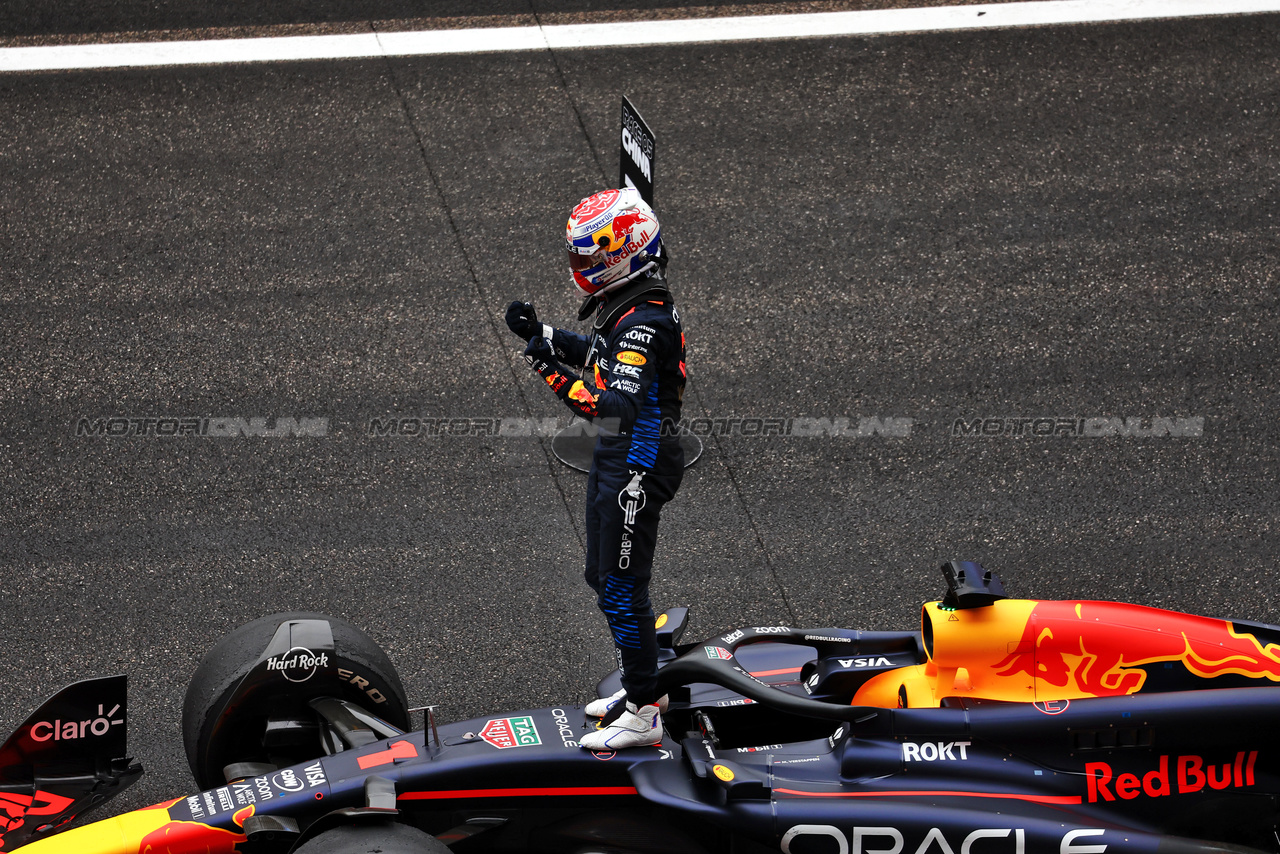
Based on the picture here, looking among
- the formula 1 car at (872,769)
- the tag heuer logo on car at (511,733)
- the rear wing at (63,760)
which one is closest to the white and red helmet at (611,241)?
the formula 1 car at (872,769)

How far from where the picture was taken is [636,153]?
228 inches

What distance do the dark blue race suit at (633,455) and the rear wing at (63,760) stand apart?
5.46 feet

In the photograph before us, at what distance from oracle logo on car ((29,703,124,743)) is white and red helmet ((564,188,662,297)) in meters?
2.13

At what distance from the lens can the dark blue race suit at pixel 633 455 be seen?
3.97 m

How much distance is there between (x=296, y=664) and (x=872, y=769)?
2008 mm

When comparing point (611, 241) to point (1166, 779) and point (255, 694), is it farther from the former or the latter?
point (1166, 779)

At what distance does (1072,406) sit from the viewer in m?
6.69

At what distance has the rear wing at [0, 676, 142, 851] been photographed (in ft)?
13.3

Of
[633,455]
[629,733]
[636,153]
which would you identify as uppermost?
[636,153]

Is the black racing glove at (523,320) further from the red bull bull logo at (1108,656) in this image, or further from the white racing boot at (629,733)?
the red bull bull logo at (1108,656)

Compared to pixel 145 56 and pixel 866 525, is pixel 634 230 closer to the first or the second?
pixel 866 525

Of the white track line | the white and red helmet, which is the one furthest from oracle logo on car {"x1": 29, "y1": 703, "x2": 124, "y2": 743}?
the white track line

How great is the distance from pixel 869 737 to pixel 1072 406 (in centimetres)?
328

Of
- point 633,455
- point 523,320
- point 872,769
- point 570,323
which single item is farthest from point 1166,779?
point 570,323
